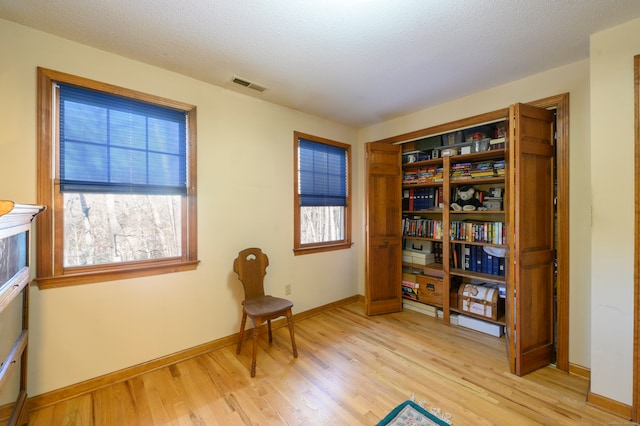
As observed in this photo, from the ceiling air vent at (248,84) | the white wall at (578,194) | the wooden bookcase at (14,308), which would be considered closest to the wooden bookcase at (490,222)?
the white wall at (578,194)

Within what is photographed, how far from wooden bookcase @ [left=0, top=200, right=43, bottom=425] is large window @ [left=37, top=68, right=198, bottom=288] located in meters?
0.25

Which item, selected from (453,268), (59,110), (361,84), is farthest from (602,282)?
(59,110)

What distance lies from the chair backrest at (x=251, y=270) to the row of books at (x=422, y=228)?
196 centimetres

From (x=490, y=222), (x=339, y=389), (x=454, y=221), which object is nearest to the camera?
(x=339, y=389)

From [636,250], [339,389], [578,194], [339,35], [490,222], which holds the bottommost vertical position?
[339,389]

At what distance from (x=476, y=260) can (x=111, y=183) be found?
141 inches

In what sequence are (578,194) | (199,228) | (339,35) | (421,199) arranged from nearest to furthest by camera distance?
(339,35), (578,194), (199,228), (421,199)

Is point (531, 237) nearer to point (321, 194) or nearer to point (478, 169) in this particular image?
point (478, 169)

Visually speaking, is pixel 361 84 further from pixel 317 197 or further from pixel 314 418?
pixel 314 418

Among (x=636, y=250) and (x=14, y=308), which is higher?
(x=636, y=250)

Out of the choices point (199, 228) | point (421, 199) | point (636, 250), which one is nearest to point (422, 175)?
point (421, 199)

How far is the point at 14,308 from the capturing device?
4.64 feet

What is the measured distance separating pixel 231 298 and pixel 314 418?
52.4 inches

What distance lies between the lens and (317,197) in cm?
336
